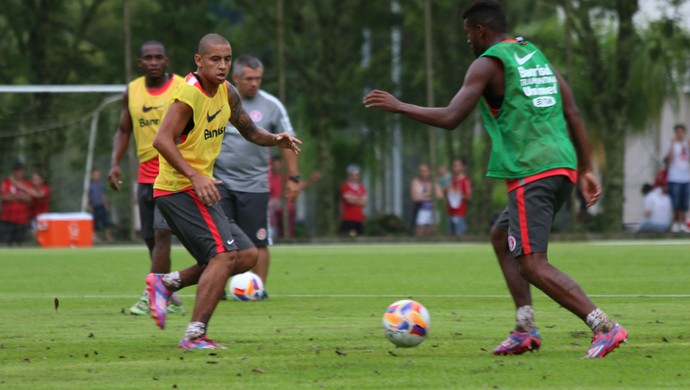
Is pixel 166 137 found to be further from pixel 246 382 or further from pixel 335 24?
pixel 335 24

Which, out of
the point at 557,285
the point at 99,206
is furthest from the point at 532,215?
the point at 99,206

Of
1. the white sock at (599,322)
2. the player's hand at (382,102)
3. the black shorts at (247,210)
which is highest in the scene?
the player's hand at (382,102)

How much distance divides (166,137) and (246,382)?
204cm

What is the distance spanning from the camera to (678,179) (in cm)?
2342

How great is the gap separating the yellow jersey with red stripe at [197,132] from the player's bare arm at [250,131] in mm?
169

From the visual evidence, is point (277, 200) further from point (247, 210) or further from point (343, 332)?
point (343, 332)

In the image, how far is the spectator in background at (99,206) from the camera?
2466 centimetres

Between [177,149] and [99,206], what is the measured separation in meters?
17.3

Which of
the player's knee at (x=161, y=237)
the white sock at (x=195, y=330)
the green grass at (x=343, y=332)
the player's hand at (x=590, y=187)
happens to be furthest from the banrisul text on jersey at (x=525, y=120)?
the player's knee at (x=161, y=237)

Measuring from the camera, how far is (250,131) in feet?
28.9

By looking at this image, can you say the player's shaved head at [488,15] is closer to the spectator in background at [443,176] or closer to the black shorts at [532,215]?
the black shorts at [532,215]

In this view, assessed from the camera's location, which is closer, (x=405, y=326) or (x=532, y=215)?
(x=532, y=215)

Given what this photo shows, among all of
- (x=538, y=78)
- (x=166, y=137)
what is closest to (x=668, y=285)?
(x=538, y=78)

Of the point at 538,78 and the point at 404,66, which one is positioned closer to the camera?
the point at 538,78
